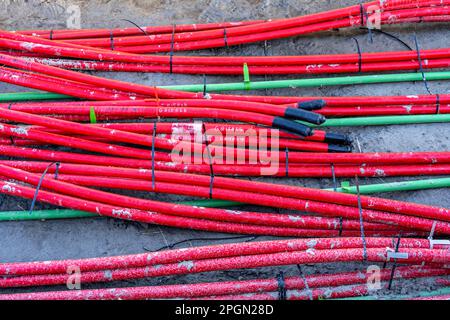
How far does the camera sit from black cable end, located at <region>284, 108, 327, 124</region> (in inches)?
161

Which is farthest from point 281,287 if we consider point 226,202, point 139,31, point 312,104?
point 139,31

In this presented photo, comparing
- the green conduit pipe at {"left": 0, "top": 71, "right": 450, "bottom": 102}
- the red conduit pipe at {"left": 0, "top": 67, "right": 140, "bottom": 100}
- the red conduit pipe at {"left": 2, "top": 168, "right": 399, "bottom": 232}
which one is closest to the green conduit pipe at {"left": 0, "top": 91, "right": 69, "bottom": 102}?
the green conduit pipe at {"left": 0, "top": 71, "right": 450, "bottom": 102}

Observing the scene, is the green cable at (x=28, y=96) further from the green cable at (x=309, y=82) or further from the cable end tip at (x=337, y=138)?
the cable end tip at (x=337, y=138)

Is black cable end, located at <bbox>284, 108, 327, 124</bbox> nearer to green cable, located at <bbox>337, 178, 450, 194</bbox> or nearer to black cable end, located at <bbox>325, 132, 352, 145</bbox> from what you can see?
black cable end, located at <bbox>325, 132, 352, 145</bbox>

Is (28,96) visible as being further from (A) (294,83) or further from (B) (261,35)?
(A) (294,83)

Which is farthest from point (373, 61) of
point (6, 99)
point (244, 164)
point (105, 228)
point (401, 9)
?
point (6, 99)

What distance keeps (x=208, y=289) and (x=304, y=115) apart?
5.24 ft

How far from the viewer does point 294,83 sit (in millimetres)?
4863

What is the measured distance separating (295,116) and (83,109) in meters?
1.84

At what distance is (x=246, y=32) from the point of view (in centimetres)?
525

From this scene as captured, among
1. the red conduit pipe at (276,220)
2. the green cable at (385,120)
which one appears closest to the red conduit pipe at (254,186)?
the red conduit pipe at (276,220)

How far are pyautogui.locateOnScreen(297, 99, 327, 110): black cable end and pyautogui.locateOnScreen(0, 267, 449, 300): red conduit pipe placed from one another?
1.40 metres

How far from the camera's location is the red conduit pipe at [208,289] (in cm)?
349

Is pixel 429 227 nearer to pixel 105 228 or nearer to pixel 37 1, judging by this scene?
pixel 105 228
